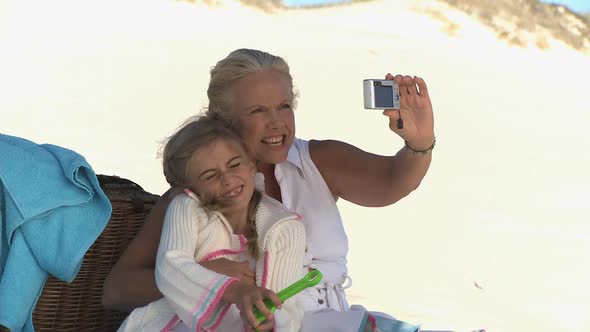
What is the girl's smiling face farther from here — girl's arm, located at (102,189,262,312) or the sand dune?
the sand dune

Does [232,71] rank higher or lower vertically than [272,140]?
higher

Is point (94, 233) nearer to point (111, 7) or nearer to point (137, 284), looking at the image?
point (137, 284)

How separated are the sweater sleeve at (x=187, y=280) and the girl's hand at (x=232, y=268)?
0.05 meters

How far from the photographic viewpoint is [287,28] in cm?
1819

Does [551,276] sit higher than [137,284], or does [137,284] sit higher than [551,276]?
[137,284]

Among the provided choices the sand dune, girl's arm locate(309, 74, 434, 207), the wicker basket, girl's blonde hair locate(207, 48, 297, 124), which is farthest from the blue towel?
the sand dune

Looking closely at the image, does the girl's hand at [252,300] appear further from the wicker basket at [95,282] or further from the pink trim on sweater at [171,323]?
the wicker basket at [95,282]

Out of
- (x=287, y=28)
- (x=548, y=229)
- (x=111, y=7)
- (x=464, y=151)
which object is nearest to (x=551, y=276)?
(x=548, y=229)

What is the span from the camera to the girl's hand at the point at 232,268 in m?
2.95

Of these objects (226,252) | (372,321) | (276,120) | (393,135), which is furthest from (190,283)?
(393,135)

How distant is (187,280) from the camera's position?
2.88 m

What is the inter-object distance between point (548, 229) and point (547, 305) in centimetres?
250

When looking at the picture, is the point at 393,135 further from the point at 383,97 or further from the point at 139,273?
the point at 139,273

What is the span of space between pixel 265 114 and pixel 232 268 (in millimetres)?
575
